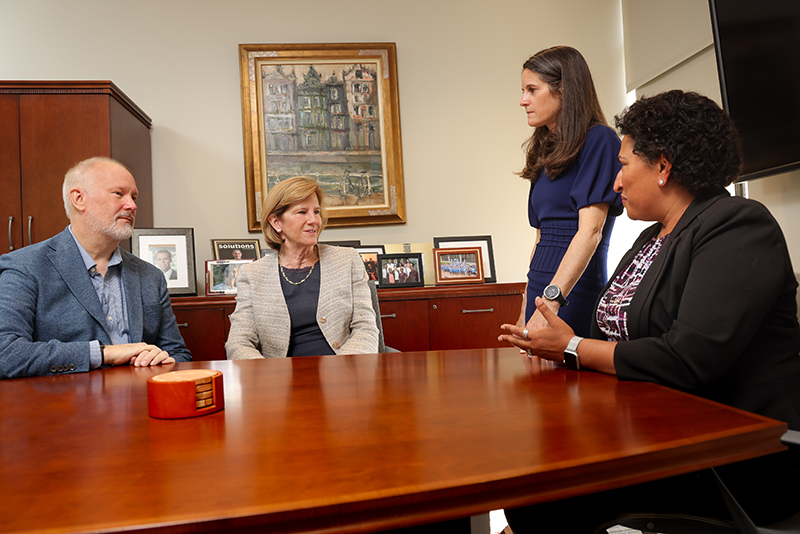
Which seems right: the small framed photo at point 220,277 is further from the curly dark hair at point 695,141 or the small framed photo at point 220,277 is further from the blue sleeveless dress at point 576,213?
the curly dark hair at point 695,141

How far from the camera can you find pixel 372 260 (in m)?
3.49

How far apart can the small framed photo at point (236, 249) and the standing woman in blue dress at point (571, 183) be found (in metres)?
2.14

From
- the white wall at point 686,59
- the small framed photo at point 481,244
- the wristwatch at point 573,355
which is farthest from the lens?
the small framed photo at point 481,244

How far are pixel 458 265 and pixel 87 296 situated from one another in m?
2.32

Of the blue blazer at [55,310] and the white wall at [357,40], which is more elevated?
the white wall at [357,40]

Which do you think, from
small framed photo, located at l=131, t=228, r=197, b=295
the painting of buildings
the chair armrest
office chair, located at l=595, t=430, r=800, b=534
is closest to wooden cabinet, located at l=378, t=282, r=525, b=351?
the painting of buildings

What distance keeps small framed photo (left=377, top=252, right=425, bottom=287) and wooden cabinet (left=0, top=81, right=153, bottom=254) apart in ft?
5.67

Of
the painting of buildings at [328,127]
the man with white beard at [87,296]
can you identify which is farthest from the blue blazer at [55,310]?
the painting of buildings at [328,127]

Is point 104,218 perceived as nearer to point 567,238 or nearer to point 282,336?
point 282,336

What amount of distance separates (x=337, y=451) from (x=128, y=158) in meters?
3.09

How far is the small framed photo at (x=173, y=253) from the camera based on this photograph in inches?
129

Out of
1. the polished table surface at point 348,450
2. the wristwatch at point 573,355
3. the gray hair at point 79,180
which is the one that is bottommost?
the polished table surface at point 348,450

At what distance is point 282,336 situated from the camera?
6.91 feet

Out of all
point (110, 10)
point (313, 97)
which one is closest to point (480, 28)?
point (313, 97)
